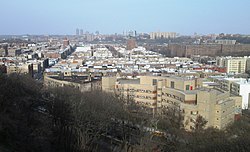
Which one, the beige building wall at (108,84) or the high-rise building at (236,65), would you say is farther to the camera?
the high-rise building at (236,65)

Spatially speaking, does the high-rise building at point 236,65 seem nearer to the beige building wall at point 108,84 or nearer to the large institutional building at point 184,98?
the large institutional building at point 184,98

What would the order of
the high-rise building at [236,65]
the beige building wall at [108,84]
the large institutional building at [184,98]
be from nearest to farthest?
the large institutional building at [184,98] → the beige building wall at [108,84] → the high-rise building at [236,65]

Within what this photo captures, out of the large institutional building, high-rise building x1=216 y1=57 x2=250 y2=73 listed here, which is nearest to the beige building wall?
the large institutional building

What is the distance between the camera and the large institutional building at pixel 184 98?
876 centimetres

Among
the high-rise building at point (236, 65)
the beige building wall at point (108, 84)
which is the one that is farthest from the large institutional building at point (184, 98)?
the high-rise building at point (236, 65)

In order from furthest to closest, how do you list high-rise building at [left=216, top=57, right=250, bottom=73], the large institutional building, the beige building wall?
1. high-rise building at [left=216, top=57, right=250, bottom=73]
2. the beige building wall
3. the large institutional building

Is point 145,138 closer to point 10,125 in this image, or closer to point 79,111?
point 79,111

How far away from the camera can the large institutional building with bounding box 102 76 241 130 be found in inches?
345

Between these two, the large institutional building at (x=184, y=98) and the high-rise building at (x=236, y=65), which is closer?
the large institutional building at (x=184, y=98)

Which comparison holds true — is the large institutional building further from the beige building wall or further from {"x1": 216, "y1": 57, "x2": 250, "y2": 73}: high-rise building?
{"x1": 216, "y1": 57, "x2": 250, "y2": 73}: high-rise building

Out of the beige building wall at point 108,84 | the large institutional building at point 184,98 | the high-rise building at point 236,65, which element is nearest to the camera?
the large institutional building at point 184,98

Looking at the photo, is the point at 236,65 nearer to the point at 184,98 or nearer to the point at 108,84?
the point at 108,84

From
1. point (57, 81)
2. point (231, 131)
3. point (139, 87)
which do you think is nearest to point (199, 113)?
point (231, 131)

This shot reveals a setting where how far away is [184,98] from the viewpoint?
937 cm
